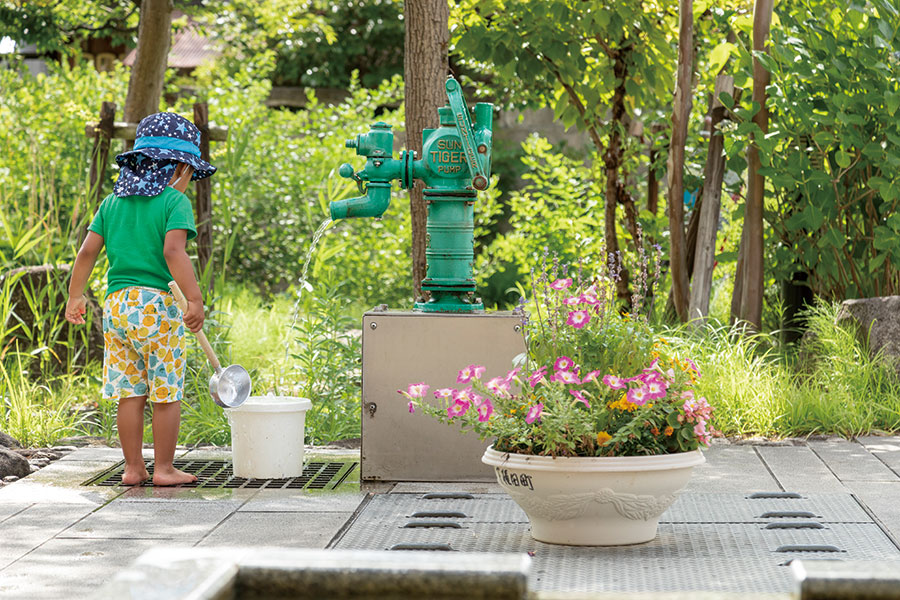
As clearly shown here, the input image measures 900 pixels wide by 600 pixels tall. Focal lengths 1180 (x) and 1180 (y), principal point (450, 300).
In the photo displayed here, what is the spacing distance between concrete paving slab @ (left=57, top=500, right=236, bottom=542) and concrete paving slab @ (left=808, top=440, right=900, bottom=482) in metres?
2.80

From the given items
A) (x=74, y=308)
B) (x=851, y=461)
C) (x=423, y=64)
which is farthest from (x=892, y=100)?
(x=74, y=308)

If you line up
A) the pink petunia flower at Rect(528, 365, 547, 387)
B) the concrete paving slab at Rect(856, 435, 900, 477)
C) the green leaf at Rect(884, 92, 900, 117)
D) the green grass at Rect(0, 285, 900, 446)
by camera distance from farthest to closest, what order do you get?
the green leaf at Rect(884, 92, 900, 117)
the green grass at Rect(0, 285, 900, 446)
the concrete paving slab at Rect(856, 435, 900, 477)
the pink petunia flower at Rect(528, 365, 547, 387)

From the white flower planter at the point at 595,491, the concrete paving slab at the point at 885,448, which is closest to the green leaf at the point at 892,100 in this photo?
the concrete paving slab at the point at 885,448

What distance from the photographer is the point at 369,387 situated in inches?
207

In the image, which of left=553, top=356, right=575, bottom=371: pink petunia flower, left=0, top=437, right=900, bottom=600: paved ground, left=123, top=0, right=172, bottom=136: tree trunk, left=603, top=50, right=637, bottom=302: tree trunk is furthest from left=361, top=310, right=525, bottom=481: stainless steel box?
left=123, top=0, right=172, bottom=136: tree trunk

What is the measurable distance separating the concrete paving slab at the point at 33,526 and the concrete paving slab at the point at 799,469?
2982mm

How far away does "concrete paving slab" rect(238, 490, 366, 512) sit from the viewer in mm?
4742

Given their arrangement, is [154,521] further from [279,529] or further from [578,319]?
[578,319]

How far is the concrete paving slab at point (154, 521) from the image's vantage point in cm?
429

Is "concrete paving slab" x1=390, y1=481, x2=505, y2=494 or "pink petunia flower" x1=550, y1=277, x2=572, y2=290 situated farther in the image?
"concrete paving slab" x1=390, y1=481, x2=505, y2=494

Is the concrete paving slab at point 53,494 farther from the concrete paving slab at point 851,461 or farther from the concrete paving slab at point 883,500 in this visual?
the concrete paving slab at point 851,461

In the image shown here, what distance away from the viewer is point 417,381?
5.25 metres

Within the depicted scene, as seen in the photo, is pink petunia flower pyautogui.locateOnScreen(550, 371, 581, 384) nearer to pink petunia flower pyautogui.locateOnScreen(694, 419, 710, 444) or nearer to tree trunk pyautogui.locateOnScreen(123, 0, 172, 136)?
pink petunia flower pyautogui.locateOnScreen(694, 419, 710, 444)

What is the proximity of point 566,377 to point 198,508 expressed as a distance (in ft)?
5.53
